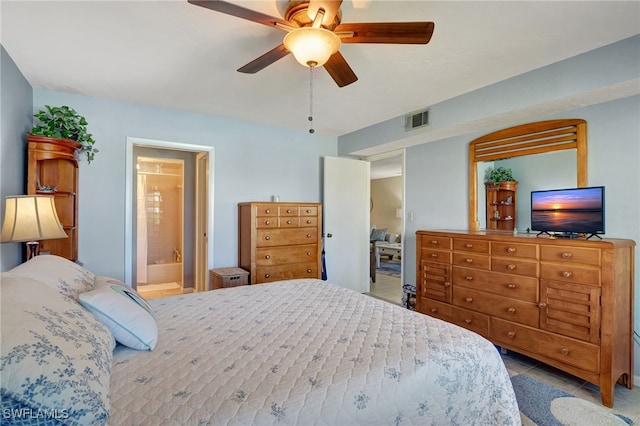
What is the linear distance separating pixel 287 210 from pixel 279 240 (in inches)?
15.0

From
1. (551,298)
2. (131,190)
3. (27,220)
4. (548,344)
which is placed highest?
(131,190)

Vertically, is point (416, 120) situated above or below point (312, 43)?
above

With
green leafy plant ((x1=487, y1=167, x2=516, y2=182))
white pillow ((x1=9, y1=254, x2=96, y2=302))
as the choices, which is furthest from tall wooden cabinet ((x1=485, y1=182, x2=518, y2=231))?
white pillow ((x1=9, y1=254, x2=96, y2=302))

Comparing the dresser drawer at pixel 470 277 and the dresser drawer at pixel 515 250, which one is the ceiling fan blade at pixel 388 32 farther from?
the dresser drawer at pixel 470 277

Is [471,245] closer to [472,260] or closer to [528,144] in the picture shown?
[472,260]

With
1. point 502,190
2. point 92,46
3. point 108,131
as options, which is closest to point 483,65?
point 502,190

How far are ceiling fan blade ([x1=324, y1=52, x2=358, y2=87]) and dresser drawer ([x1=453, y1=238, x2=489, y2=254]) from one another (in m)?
1.80

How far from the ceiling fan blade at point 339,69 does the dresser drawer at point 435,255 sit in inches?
75.2

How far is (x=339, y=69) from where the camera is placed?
2039 millimetres

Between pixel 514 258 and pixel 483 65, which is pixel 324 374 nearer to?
pixel 514 258

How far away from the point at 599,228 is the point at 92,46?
12.4 feet

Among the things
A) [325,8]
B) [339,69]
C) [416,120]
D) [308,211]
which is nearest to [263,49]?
[339,69]

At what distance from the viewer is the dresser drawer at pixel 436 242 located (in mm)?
3096

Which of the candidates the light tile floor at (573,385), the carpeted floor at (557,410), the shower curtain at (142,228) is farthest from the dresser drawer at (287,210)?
the shower curtain at (142,228)
